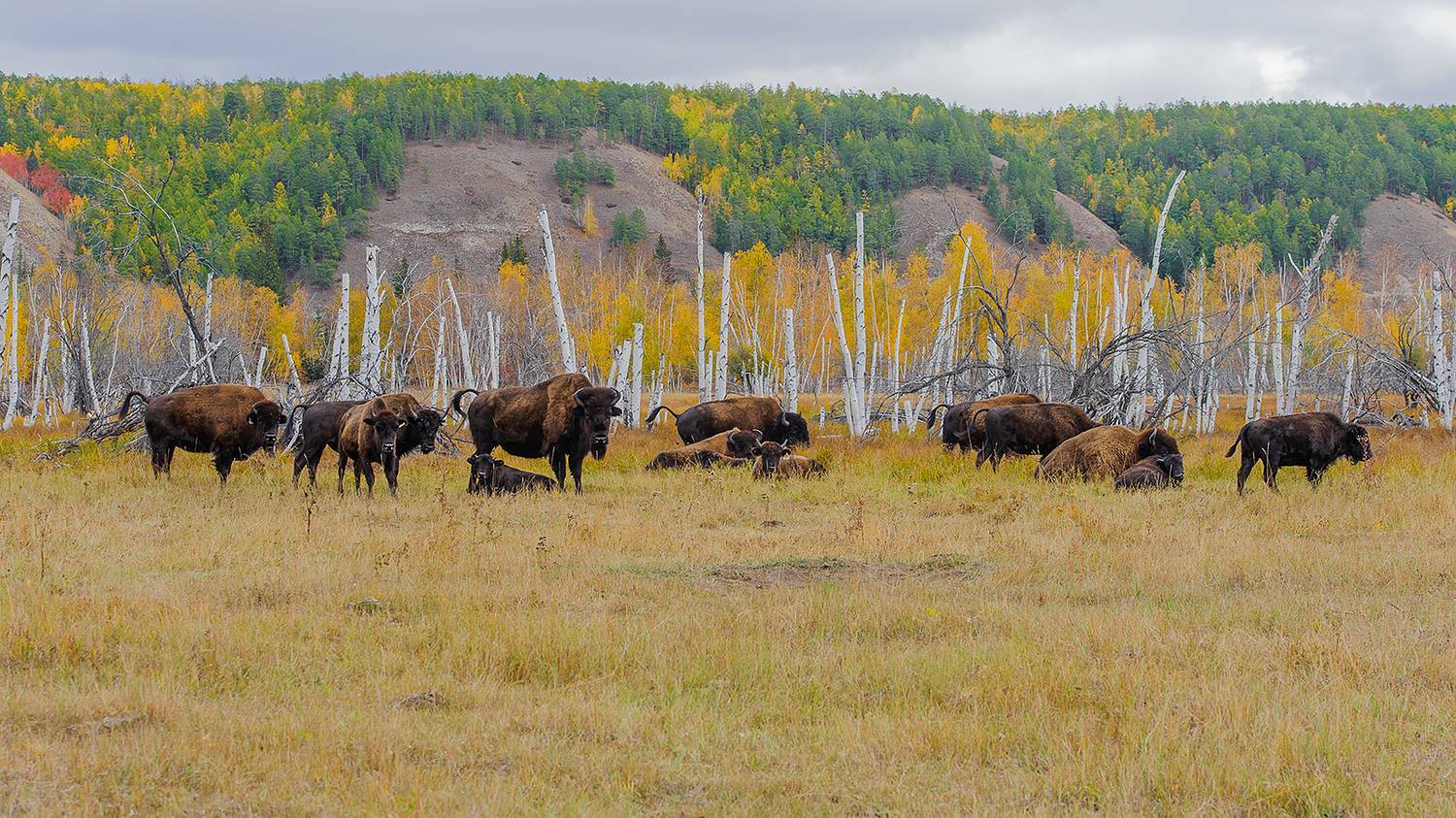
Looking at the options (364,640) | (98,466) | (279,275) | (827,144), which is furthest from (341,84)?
(364,640)

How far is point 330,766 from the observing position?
16.2 ft

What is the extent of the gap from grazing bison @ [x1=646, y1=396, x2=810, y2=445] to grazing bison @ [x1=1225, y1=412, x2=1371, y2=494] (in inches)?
420

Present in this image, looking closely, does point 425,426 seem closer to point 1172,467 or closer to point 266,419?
point 266,419

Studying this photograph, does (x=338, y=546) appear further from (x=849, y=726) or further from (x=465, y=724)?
(x=849, y=726)

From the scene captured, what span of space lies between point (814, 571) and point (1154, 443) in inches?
385

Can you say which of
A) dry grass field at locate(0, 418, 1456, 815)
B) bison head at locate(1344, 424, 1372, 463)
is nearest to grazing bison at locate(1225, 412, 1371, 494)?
bison head at locate(1344, 424, 1372, 463)

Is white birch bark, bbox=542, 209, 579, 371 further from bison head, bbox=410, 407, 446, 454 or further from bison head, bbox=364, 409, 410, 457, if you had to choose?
bison head, bbox=364, 409, 410, 457

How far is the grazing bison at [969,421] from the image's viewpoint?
22.2m

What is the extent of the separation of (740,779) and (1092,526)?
8066 millimetres

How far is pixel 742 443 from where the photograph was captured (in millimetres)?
22375

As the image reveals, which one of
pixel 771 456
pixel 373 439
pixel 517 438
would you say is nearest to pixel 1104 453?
pixel 771 456

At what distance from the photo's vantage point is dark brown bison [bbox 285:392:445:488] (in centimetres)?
1602

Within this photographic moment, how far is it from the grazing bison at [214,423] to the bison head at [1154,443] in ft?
42.6

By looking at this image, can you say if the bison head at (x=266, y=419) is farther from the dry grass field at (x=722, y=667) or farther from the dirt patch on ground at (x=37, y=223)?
the dirt patch on ground at (x=37, y=223)
